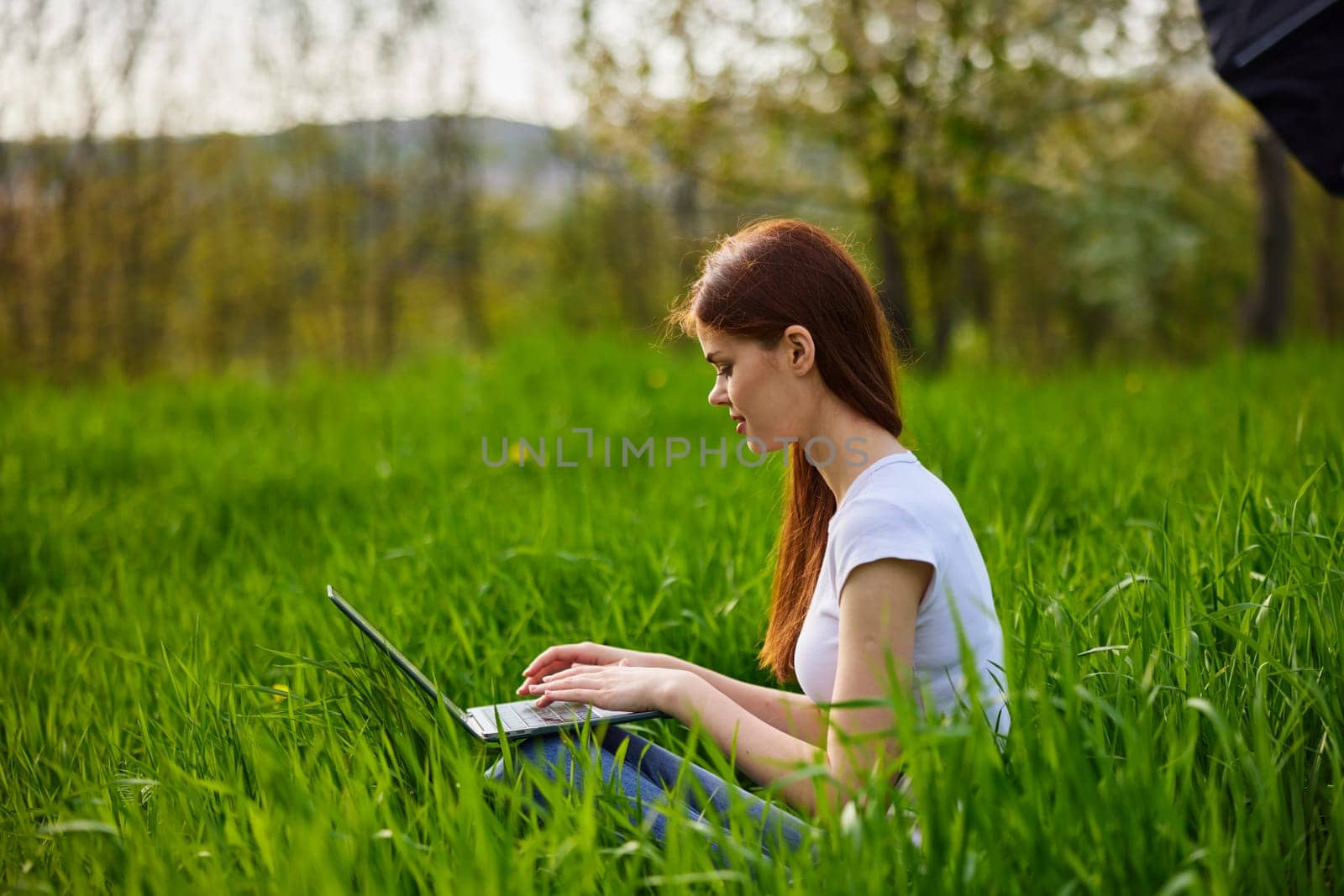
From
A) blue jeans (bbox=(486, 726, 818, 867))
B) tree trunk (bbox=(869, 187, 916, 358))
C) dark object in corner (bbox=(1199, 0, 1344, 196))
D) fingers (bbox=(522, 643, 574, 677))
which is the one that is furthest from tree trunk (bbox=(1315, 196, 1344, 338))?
blue jeans (bbox=(486, 726, 818, 867))

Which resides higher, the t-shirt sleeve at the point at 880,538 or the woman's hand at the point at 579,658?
the t-shirt sleeve at the point at 880,538

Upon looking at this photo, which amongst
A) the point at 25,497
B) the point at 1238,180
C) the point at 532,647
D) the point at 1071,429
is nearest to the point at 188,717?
the point at 532,647

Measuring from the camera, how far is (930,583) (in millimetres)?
1713

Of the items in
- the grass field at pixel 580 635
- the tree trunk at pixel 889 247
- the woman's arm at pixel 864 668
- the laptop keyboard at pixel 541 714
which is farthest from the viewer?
the tree trunk at pixel 889 247

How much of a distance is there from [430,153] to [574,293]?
152 inches

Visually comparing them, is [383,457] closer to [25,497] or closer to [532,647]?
[25,497]

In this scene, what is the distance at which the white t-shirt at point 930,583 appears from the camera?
1682 mm

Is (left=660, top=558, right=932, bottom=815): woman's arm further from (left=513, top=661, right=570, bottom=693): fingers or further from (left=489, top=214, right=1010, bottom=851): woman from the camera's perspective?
(left=513, top=661, right=570, bottom=693): fingers

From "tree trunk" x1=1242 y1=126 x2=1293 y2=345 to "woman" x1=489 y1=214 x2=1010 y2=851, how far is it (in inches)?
355

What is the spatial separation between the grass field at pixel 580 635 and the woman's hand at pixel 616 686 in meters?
0.18

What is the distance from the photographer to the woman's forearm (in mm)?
2049

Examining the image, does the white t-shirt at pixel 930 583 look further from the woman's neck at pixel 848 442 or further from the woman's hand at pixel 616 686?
the woman's hand at pixel 616 686

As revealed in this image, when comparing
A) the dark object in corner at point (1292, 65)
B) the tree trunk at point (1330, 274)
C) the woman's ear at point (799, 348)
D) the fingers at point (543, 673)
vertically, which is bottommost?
the fingers at point (543, 673)

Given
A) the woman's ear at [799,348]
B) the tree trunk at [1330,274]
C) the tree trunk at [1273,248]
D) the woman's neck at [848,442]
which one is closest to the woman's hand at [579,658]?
the woman's neck at [848,442]
